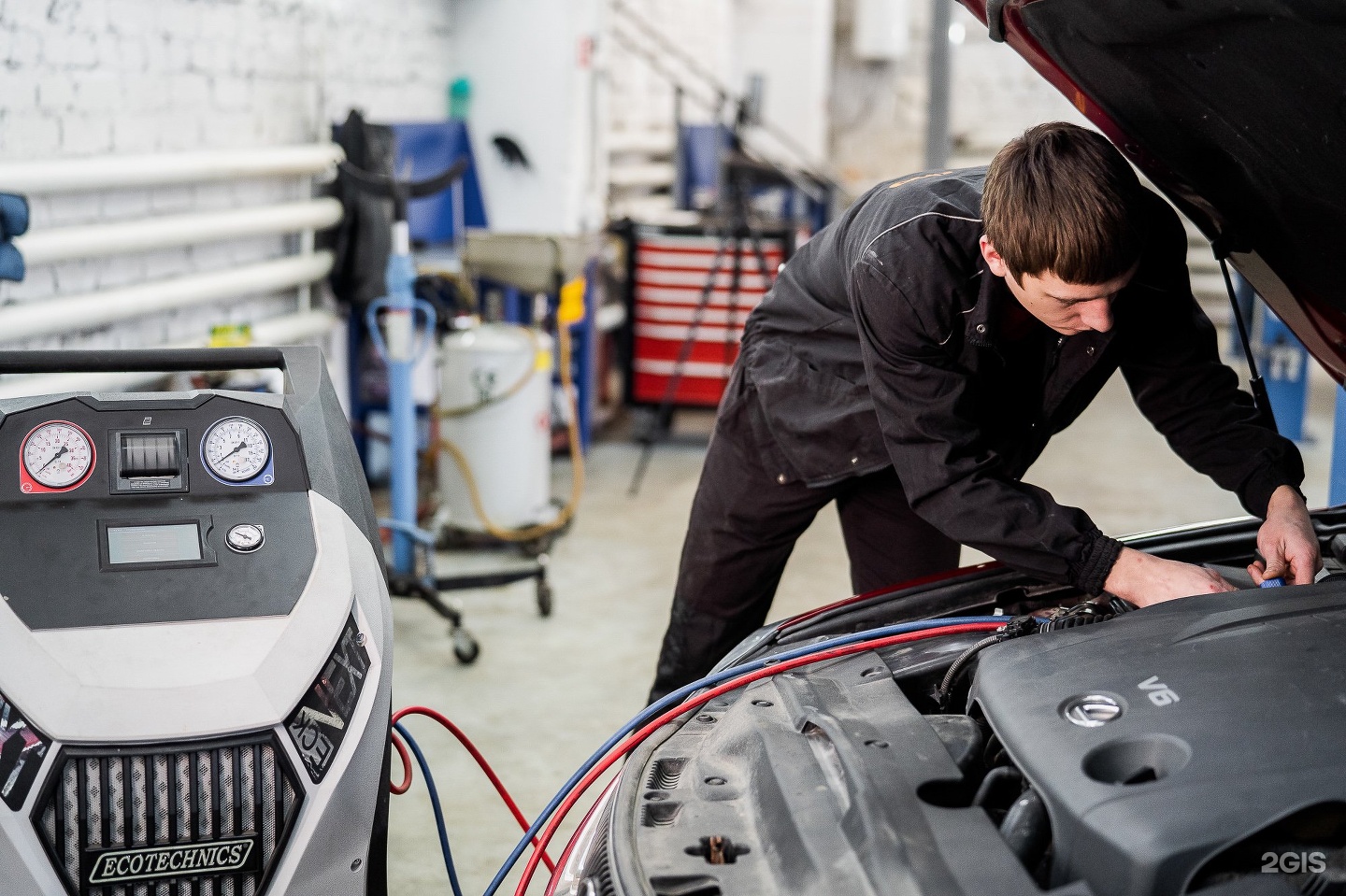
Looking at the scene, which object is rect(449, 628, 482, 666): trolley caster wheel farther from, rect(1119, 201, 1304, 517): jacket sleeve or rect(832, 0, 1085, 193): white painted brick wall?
rect(832, 0, 1085, 193): white painted brick wall

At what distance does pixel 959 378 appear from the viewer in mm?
1540

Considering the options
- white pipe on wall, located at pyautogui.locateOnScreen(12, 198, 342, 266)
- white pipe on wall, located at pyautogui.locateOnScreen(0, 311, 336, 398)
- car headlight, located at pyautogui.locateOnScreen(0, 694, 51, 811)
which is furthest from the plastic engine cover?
white pipe on wall, located at pyautogui.locateOnScreen(12, 198, 342, 266)

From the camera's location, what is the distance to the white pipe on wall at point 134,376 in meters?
2.72

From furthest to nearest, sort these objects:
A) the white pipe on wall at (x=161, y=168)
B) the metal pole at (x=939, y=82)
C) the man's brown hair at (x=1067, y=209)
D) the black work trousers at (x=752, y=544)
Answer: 1. the metal pole at (x=939, y=82)
2. the white pipe on wall at (x=161, y=168)
3. the black work trousers at (x=752, y=544)
4. the man's brown hair at (x=1067, y=209)

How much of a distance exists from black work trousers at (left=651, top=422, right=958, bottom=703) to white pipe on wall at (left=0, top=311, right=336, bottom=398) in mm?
873

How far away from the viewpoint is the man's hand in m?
1.46

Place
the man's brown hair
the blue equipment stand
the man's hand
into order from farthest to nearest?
the blue equipment stand, the man's hand, the man's brown hair

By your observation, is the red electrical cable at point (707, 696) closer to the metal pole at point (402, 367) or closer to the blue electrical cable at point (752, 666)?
the blue electrical cable at point (752, 666)

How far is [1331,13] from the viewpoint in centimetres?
105

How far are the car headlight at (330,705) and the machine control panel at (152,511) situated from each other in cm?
8

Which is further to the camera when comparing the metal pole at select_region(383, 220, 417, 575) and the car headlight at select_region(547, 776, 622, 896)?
the metal pole at select_region(383, 220, 417, 575)

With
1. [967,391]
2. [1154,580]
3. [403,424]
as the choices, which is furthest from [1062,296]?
[403,424]

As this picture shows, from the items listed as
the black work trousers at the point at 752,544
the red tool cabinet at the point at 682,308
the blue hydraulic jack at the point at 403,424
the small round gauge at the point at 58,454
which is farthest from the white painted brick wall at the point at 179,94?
the black work trousers at the point at 752,544

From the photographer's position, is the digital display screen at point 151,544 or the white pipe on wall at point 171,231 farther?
the white pipe on wall at point 171,231
